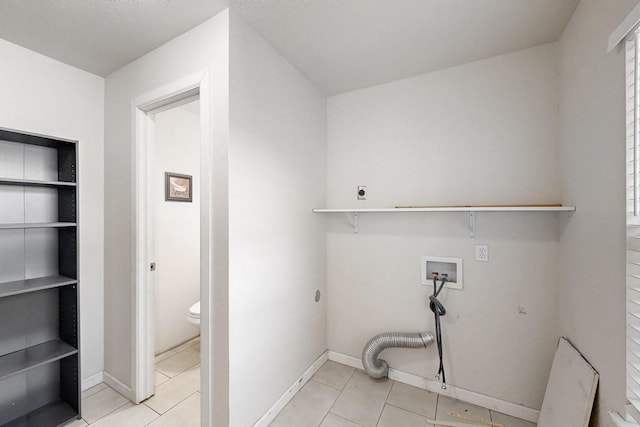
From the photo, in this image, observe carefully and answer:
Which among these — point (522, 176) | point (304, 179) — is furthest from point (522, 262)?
point (304, 179)

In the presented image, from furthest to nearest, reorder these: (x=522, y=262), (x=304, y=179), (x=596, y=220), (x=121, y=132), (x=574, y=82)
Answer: (x=304, y=179), (x=121, y=132), (x=522, y=262), (x=574, y=82), (x=596, y=220)

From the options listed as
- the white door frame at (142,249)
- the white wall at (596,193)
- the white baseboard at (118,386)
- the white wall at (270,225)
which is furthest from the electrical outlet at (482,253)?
the white baseboard at (118,386)

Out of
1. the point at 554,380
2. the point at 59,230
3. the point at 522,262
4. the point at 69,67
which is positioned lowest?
the point at 554,380

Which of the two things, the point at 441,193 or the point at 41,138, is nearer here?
the point at 41,138

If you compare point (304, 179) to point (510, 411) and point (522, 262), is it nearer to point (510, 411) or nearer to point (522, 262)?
point (522, 262)

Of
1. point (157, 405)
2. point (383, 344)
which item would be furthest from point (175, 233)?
point (383, 344)

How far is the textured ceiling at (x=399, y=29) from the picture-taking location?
1424 millimetres

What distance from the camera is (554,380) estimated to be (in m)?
1.50

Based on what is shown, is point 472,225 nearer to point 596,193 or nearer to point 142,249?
point 596,193

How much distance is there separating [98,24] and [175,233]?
177cm

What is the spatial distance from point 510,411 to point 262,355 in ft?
5.64

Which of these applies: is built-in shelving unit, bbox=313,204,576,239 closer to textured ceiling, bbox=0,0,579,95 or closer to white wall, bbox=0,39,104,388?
textured ceiling, bbox=0,0,579,95

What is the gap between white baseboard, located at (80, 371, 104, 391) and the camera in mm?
2051

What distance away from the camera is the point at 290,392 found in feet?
6.41
